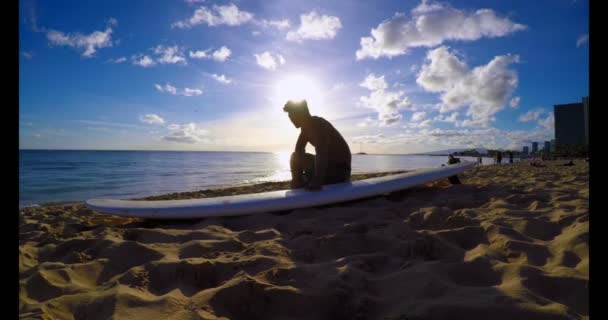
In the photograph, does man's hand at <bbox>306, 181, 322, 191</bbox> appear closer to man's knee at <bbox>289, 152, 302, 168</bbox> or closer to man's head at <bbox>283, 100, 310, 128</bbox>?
man's knee at <bbox>289, 152, 302, 168</bbox>

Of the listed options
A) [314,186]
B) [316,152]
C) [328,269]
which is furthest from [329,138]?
[328,269]

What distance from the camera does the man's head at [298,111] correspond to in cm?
325

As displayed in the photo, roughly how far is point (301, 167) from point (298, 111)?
0.71m

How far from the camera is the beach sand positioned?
1.10m

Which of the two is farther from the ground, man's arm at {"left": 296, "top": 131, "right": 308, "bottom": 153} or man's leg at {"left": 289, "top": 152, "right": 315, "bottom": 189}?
man's arm at {"left": 296, "top": 131, "right": 308, "bottom": 153}

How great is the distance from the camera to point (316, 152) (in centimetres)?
320

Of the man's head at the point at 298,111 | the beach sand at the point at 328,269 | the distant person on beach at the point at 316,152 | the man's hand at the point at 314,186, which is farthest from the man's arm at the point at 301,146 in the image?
the beach sand at the point at 328,269

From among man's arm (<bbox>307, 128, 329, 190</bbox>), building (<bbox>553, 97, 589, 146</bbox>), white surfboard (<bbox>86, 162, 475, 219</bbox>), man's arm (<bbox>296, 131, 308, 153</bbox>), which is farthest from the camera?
building (<bbox>553, 97, 589, 146</bbox>)

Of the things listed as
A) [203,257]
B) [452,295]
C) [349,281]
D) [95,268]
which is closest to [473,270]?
Answer: [452,295]

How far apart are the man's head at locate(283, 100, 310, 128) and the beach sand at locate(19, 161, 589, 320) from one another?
3.99ft

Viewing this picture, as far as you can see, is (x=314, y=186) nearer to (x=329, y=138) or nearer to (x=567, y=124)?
(x=329, y=138)

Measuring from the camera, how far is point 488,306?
3.29 feet

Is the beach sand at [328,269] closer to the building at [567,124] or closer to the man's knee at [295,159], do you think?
the man's knee at [295,159]

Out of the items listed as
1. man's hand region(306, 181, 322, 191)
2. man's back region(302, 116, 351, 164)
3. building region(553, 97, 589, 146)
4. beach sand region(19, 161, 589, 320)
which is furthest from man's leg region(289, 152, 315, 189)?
building region(553, 97, 589, 146)
